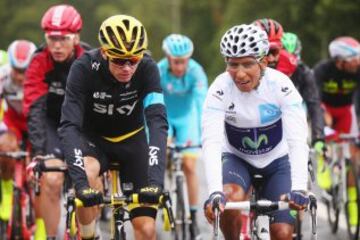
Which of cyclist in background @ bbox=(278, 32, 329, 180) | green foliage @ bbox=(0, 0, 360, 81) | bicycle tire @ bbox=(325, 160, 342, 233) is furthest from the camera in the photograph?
green foliage @ bbox=(0, 0, 360, 81)

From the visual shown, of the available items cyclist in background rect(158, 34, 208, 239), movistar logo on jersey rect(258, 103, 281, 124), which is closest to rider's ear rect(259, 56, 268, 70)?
movistar logo on jersey rect(258, 103, 281, 124)

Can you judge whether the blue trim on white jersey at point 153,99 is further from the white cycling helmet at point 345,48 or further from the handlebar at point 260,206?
the white cycling helmet at point 345,48

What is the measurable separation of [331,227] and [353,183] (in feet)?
2.94

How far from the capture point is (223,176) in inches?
270

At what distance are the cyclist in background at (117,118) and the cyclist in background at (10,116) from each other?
3.10 m

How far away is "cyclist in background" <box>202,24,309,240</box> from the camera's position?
6336 millimetres

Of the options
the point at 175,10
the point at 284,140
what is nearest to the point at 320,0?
the point at 175,10

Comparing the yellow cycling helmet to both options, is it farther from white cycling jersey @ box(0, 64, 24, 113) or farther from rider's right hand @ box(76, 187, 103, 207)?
white cycling jersey @ box(0, 64, 24, 113)

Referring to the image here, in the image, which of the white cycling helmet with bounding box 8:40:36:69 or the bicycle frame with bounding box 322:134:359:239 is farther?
the bicycle frame with bounding box 322:134:359:239

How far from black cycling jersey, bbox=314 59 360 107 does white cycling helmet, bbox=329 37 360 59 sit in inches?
7.3

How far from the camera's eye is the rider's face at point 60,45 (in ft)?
26.8

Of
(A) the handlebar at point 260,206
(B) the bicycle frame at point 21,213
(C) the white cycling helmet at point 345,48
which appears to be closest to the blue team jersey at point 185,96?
(C) the white cycling helmet at point 345,48

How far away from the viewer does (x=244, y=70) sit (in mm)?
6410

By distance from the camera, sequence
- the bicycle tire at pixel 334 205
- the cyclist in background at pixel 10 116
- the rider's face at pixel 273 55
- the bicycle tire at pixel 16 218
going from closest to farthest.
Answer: the rider's face at pixel 273 55 < the bicycle tire at pixel 16 218 < the cyclist in background at pixel 10 116 < the bicycle tire at pixel 334 205
